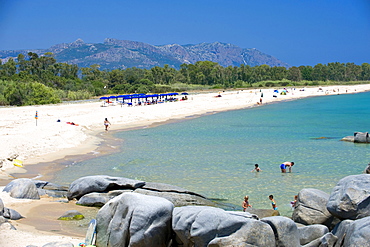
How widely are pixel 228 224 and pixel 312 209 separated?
3.22 metres

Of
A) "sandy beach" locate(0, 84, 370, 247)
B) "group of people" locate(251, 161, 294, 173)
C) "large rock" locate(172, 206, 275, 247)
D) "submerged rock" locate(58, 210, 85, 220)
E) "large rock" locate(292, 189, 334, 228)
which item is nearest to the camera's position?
"large rock" locate(172, 206, 275, 247)

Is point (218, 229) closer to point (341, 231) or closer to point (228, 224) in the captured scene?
point (228, 224)

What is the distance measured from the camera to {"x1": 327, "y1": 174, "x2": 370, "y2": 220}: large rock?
29.2 ft

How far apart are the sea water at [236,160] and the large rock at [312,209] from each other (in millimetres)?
2346

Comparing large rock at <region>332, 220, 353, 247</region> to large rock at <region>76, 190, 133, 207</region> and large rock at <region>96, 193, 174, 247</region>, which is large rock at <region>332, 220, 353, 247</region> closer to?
large rock at <region>96, 193, 174, 247</region>

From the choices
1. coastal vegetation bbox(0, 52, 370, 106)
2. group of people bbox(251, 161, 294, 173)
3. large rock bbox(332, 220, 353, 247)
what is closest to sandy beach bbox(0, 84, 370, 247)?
large rock bbox(332, 220, 353, 247)

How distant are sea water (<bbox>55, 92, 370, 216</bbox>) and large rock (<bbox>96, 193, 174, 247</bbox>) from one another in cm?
524

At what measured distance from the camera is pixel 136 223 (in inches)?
342

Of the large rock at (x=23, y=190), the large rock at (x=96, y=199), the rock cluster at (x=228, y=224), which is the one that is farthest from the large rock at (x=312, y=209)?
the large rock at (x=23, y=190)

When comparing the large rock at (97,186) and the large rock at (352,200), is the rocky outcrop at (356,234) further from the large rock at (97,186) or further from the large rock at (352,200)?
the large rock at (97,186)

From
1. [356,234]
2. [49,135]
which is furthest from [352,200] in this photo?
[49,135]

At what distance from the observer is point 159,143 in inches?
1109

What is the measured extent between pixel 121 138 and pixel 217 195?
54.1 ft

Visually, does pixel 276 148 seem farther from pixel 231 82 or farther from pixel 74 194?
pixel 231 82
